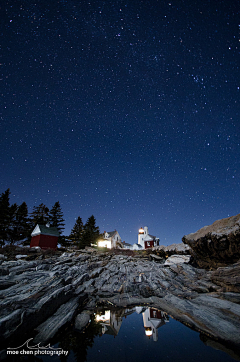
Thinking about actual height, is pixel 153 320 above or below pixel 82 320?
below

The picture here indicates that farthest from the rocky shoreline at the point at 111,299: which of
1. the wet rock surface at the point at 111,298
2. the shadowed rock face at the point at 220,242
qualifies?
the shadowed rock face at the point at 220,242

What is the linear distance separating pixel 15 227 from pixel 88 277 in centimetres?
3596

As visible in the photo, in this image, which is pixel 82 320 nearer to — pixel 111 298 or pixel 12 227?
pixel 111 298

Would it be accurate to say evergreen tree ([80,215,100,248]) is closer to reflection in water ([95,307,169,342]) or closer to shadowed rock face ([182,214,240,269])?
shadowed rock face ([182,214,240,269])

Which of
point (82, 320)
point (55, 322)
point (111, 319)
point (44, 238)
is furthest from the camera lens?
point (44, 238)

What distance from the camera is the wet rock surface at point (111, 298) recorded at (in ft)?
22.2

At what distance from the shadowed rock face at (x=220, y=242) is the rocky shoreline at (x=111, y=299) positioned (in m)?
1.36

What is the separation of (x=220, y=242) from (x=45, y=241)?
33.7m

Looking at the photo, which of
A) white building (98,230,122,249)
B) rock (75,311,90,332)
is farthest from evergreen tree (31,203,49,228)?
rock (75,311,90,332)

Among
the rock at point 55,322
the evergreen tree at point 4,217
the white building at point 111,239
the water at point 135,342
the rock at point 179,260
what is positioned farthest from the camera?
the white building at point 111,239

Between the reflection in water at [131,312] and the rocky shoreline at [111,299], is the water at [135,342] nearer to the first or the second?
the reflection in water at [131,312]

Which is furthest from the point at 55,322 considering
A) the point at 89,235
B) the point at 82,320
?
the point at 89,235

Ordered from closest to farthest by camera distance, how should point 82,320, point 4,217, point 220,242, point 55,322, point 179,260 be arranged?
point 55,322 → point 82,320 → point 220,242 → point 179,260 → point 4,217

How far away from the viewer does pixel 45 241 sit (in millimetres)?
33312
